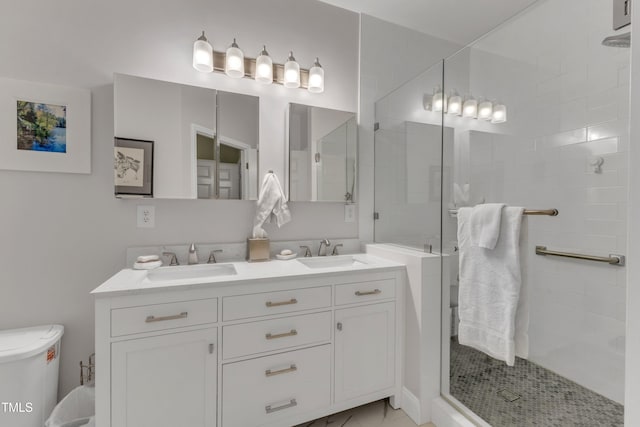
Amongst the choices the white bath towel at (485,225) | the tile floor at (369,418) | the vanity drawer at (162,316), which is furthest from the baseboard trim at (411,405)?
the vanity drawer at (162,316)

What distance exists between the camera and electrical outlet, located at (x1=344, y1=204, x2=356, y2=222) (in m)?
2.23

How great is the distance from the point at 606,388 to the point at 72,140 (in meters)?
3.02

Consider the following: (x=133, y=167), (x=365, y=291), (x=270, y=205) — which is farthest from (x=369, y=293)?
(x=133, y=167)

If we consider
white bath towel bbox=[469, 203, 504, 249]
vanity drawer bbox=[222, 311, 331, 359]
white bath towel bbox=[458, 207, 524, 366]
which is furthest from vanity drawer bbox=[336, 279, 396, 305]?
white bath towel bbox=[469, 203, 504, 249]

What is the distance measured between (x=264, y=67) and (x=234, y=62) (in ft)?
0.62

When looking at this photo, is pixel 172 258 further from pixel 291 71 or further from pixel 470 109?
pixel 470 109

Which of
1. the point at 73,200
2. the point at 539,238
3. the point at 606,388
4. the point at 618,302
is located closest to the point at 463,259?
the point at 539,238

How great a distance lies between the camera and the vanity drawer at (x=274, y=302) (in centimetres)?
138

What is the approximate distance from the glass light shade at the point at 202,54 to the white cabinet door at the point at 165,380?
1.49 m

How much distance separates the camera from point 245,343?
140cm

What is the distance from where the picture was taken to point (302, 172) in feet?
6.72

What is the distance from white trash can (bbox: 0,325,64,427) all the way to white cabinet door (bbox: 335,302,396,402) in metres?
1.38

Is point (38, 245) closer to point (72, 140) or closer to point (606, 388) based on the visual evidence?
point (72, 140)

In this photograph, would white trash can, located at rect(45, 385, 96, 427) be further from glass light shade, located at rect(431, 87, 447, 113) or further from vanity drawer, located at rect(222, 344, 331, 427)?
glass light shade, located at rect(431, 87, 447, 113)
